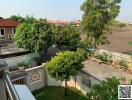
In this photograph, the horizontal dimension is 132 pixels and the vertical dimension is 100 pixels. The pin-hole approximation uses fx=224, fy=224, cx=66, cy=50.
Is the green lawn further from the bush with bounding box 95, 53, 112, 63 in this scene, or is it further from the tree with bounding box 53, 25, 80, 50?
the tree with bounding box 53, 25, 80, 50

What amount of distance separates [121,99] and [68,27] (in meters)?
14.2

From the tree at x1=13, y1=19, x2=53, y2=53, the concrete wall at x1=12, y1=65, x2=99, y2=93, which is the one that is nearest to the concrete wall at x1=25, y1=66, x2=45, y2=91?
the concrete wall at x1=12, y1=65, x2=99, y2=93

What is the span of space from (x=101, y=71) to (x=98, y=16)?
5.95 metres

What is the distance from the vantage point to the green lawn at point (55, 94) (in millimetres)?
14586

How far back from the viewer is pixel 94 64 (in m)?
17.7

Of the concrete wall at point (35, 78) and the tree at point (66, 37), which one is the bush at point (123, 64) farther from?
the concrete wall at point (35, 78)

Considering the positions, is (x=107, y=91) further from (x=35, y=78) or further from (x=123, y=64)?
(x=123, y=64)

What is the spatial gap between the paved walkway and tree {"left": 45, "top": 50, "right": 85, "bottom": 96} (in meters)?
1.36

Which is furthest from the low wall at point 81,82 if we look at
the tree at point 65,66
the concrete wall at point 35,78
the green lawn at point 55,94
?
the tree at point 65,66

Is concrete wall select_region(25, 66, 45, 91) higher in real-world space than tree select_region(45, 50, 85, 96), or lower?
lower

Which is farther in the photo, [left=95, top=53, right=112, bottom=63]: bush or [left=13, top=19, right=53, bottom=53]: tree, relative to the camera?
[left=13, top=19, right=53, bottom=53]: tree

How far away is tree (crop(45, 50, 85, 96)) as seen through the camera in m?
14.1

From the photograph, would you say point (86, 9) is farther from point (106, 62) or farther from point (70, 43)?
point (106, 62)

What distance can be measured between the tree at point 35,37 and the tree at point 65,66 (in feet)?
13.4
